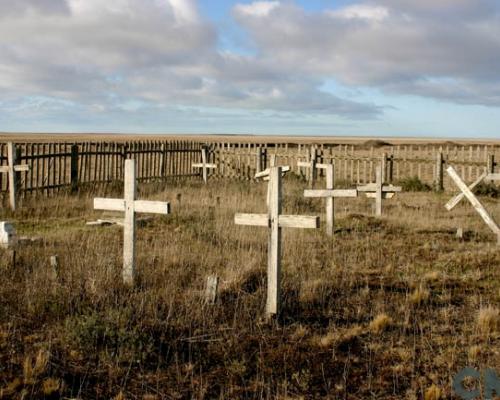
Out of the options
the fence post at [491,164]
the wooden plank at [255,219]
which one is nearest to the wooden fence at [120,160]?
the fence post at [491,164]

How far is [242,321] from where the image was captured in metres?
5.31

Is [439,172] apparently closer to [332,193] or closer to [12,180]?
[332,193]

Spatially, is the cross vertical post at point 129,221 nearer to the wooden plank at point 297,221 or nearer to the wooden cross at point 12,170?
the wooden plank at point 297,221

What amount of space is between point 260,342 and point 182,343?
63 centimetres

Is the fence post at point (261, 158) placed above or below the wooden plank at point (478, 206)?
above

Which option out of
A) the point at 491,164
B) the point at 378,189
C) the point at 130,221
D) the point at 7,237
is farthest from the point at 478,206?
the point at 491,164

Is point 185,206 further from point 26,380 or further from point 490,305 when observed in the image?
point 26,380

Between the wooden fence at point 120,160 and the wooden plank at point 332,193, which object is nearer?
the wooden plank at point 332,193

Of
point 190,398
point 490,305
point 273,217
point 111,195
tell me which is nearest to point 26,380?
point 190,398

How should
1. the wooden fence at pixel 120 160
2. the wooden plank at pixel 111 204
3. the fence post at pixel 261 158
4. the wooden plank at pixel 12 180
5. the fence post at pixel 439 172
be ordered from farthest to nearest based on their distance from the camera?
the fence post at pixel 261 158
the fence post at pixel 439 172
the wooden fence at pixel 120 160
the wooden plank at pixel 12 180
the wooden plank at pixel 111 204

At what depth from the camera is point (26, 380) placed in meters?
4.04

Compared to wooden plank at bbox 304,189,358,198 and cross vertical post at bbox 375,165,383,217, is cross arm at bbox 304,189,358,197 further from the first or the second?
cross vertical post at bbox 375,165,383,217

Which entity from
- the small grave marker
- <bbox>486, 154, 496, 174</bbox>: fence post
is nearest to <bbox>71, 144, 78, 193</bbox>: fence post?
the small grave marker

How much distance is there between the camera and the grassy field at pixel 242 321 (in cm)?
418
